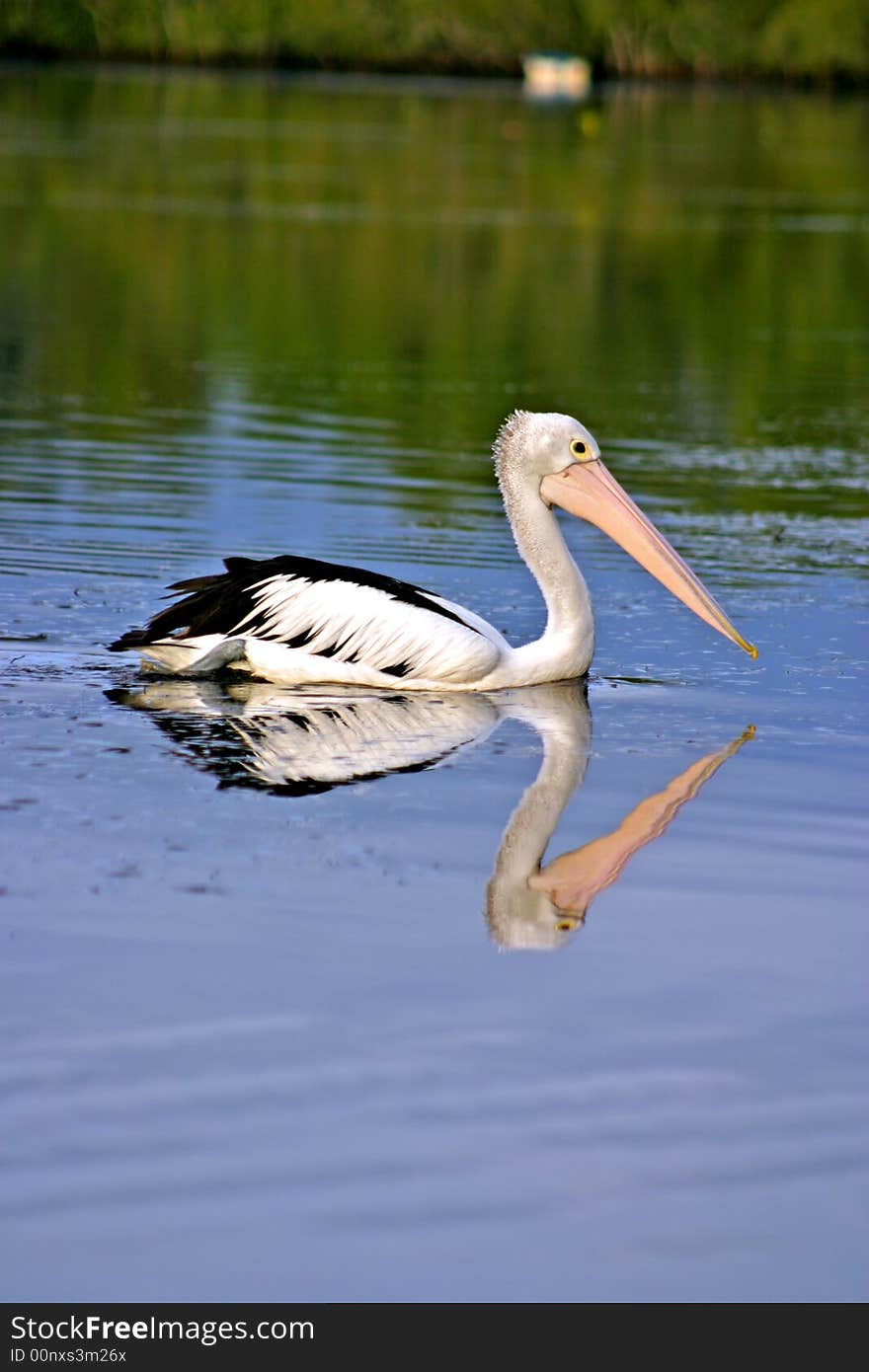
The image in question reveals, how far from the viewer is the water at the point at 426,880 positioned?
3.60 metres

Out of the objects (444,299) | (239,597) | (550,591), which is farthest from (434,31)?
(239,597)

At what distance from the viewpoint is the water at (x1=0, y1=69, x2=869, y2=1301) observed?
360cm

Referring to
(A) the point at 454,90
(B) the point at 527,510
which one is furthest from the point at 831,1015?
(A) the point at 454,90

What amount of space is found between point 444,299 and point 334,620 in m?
12.8

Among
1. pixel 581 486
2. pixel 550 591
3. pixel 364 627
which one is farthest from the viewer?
pixel 581 486

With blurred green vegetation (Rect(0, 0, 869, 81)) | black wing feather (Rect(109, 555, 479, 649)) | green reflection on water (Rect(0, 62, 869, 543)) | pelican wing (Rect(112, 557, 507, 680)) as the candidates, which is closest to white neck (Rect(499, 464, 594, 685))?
pelican wing (Rect(112, 557, 507, 680))

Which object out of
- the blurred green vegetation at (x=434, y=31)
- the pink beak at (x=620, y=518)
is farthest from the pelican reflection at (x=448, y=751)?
the blurred green vegetation at (x=434, y=31)

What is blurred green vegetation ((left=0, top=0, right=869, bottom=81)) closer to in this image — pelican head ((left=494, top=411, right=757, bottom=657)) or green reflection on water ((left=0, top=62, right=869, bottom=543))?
green reflection on water ((left=0, top=62, right=869, bottom=543))

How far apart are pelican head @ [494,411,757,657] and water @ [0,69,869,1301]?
12.1 inches

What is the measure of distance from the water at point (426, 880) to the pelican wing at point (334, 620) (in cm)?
15

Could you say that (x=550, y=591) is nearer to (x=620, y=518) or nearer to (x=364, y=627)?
(x=620, y=518)

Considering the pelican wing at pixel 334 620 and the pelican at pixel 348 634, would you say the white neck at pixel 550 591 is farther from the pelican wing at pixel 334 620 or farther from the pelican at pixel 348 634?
the pelican wing at pixel 334 620

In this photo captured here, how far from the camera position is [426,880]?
5.20 m
